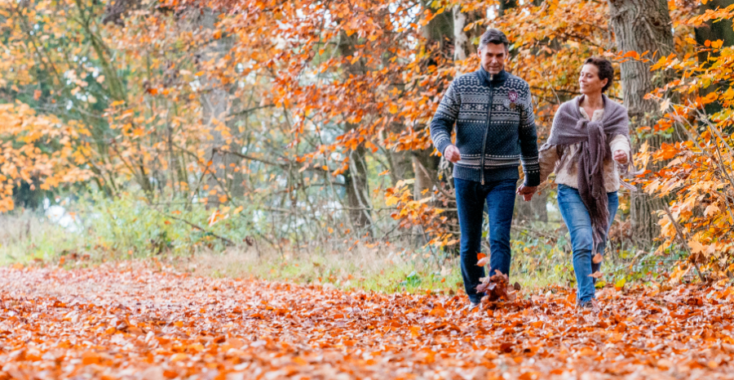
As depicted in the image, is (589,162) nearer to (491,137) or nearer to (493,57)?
(491,137)

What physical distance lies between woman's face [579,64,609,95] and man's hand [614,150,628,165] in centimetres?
55

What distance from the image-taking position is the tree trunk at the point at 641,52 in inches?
254

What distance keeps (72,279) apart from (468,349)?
7.14 metres

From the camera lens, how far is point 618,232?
701 cm

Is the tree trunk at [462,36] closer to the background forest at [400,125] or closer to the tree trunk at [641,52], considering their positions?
the background forest at [400,125]

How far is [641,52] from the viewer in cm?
647

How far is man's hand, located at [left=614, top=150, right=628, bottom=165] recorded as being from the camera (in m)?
4.33

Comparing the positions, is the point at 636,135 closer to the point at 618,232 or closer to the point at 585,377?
the point at 618,232

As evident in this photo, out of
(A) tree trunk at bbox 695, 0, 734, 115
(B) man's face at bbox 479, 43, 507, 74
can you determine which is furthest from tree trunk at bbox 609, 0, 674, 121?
(B) man's face at bbox 479, 43, 507, 74

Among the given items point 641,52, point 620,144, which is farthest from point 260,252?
point 620,144

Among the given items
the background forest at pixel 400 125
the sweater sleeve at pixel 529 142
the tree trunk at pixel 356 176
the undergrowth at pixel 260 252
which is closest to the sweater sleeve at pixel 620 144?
the background forest at pixel 400 125

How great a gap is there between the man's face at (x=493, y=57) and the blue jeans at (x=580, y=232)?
0.97 metres

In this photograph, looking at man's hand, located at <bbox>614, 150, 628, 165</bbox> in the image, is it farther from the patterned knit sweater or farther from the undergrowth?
the undergrowth

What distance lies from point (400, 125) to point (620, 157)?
633 cm
